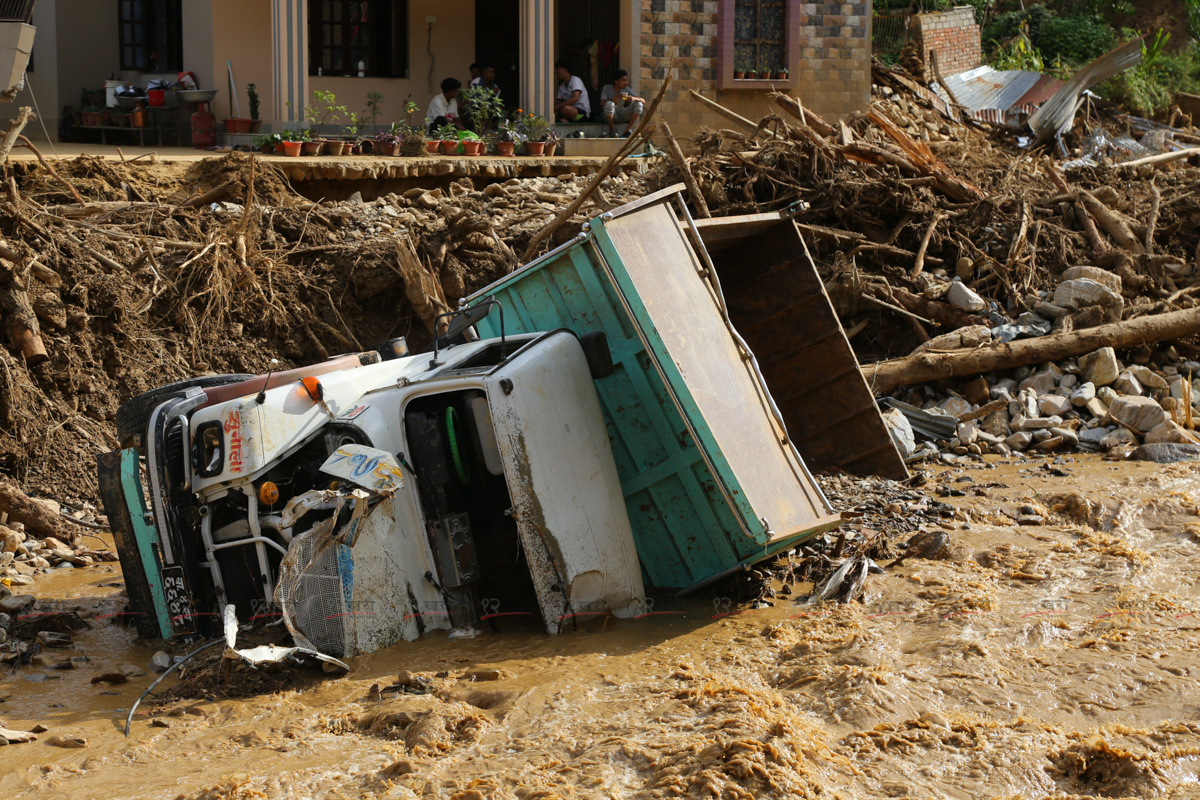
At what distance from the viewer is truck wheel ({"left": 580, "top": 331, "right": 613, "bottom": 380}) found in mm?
5551

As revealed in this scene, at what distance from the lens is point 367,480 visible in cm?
463

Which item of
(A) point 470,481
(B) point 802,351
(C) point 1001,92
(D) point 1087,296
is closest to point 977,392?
(D) point 1087,296

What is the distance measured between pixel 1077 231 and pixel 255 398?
10299 mm

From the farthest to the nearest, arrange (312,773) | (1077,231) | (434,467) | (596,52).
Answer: (596,52) < (1077,231) < (434,467) < (312,773)

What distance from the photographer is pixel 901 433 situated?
870 cm

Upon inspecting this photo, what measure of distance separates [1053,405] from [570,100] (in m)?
9.40

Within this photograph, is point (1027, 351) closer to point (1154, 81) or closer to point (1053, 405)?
point (1053, 405)

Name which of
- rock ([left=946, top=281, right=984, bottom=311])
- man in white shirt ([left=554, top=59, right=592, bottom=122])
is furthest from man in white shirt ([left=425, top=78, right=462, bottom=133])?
rock ([left=946, top=281, right=984, bottom=311])

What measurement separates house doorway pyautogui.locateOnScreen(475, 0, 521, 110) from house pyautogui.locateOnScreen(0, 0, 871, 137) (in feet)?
0.90

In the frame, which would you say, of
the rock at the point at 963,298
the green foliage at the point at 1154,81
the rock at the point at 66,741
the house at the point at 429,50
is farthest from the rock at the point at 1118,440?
the green foliage at the point at 1154,81

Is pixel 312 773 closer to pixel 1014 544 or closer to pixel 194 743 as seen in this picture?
pixel 194 743

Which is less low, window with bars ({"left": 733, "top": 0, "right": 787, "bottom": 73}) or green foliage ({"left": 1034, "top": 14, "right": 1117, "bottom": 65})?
green foliage ({"left": 1034, "top": 14, "right": 1117, "bottom": 65})

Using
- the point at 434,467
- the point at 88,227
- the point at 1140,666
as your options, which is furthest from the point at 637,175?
the point at 1140,666

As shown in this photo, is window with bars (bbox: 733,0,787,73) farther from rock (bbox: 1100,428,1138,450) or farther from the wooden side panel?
rock (bbox: 1100,428,1138,450)
